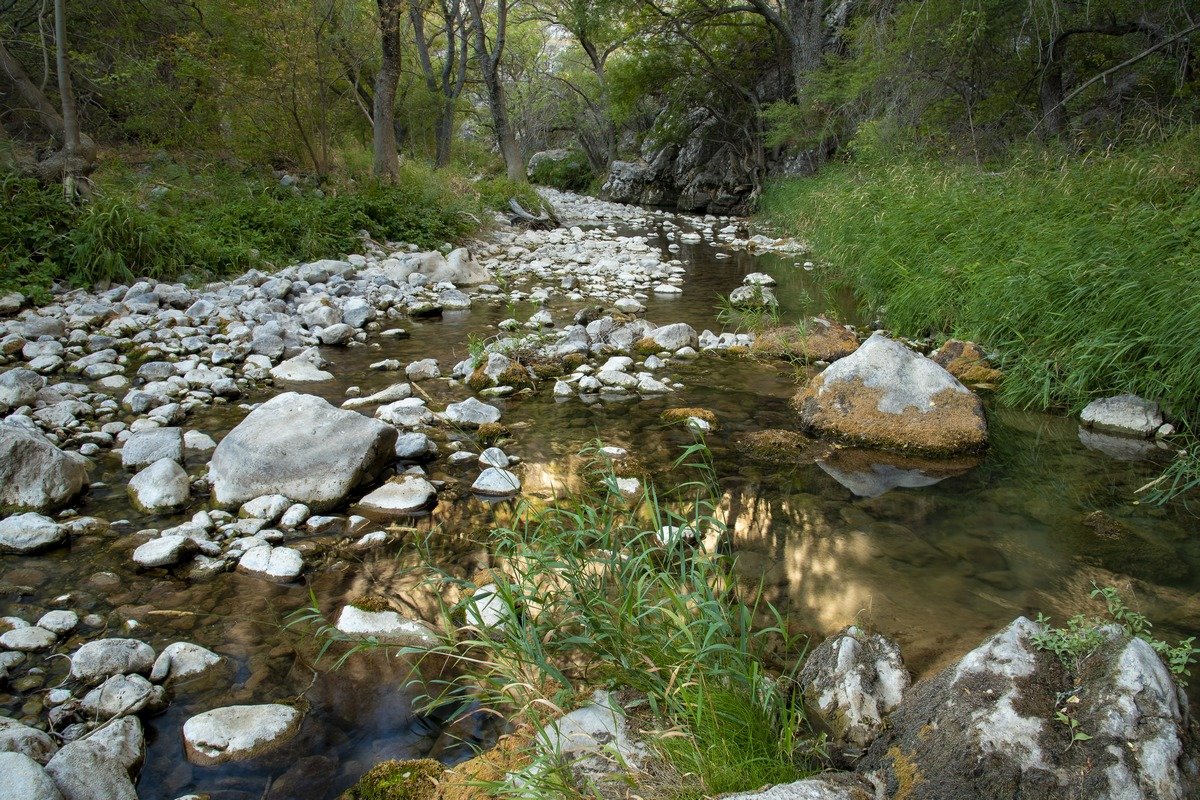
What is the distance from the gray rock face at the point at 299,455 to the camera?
12.4ft

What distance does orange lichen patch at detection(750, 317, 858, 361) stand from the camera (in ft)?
20.9

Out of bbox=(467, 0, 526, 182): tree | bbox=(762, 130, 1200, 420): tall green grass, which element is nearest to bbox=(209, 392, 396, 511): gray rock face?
bbox=(762, 130, 1200, 420): tall green grass

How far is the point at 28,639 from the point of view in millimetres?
2633

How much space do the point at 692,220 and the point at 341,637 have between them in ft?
66.3

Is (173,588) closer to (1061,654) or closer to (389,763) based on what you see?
(389,763)

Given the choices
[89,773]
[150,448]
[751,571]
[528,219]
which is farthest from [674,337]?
[528,219]

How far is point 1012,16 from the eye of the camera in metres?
9.67

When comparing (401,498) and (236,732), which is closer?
(236,732)

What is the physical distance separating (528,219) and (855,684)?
51.2 feet

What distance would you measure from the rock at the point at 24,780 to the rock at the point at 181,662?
0.65 m

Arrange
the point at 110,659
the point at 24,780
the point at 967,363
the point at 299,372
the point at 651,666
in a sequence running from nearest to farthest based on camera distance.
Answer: the point at 24,780 < the point at 651,666 < the point at 110,659 < the point at 967,363 < the point at 299,372

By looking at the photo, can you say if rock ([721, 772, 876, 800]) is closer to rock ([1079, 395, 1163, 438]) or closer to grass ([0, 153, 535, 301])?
rock ([1079, 395, 1163, 438])

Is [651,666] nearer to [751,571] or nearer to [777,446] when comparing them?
[751,571]

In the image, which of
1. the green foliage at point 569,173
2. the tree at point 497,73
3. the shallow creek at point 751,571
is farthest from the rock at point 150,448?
the green foliage at point 569,173
